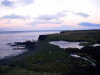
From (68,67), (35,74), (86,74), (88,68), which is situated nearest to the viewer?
(35,74)

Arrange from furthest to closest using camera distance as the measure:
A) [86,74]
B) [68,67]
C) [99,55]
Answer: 1. [99,55]
2. [68,67]
3. [86,74]

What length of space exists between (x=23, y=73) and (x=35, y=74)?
5.42 ft

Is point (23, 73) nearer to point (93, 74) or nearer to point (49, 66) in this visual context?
point (49, 66)

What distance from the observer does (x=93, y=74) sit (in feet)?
72.9

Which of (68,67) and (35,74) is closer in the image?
(35,74)

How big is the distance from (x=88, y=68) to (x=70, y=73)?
12.0 feet

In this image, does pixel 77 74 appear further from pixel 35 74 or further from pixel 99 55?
pixel 99 55

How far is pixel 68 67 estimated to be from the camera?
2638cm

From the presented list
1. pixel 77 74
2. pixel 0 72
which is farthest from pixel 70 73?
pixel 0 72

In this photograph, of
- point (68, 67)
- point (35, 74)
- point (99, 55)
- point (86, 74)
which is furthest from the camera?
point (99, 55)

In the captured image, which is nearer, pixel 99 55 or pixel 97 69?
pixel 97 69

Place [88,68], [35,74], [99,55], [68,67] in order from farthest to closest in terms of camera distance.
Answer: [99,55] → [68,67] → [88,68] → [35,74]

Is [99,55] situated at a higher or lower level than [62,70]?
higher

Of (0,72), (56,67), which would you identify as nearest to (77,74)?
(56,67)
